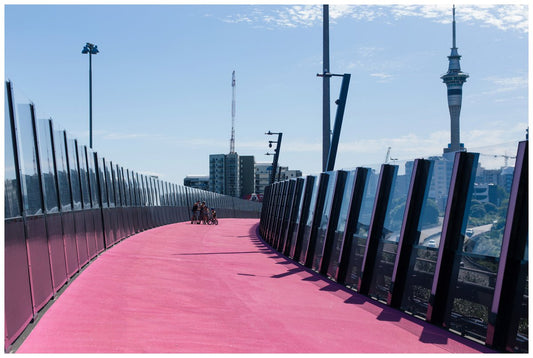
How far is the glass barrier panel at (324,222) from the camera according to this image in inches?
627

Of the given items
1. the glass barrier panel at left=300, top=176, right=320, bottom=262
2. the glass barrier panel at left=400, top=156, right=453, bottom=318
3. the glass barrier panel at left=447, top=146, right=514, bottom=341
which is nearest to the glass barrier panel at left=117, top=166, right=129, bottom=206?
the glass barrier panel at left=300, top=176, right=320, bottom=262

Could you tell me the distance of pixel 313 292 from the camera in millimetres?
12305

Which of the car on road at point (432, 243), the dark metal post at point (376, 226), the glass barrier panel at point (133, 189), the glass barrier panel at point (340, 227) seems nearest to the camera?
the car on road at point (432, 243)

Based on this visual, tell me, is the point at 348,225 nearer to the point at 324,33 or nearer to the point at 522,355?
the point at 522,355

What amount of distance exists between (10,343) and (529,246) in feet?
17.5

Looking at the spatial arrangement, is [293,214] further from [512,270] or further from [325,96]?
[512,270]

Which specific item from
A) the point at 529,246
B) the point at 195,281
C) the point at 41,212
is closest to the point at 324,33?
the point at 195,281

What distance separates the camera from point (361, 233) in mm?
13195

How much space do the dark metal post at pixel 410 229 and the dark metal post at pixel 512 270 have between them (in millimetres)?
2679

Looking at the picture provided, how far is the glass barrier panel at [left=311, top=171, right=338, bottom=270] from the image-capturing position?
52.3 feet

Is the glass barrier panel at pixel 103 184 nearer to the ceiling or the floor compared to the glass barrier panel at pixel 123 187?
nearer to the ceiling

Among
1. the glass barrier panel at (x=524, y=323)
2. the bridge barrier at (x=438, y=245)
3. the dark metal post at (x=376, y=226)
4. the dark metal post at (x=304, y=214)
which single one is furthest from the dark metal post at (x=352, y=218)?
the glass barrier panel at (x=524, y=323)

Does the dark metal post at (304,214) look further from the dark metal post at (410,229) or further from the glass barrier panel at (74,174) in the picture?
the dark metal post at (410,229)

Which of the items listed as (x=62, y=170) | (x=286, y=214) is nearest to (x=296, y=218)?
Result: (x=286, y=214)
